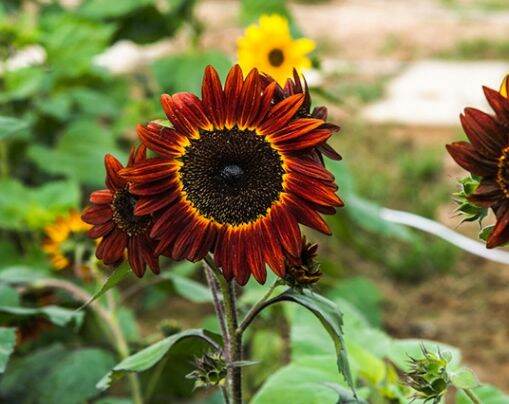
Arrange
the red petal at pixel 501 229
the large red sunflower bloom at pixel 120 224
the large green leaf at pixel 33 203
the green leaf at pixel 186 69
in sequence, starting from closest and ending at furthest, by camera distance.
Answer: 1. the red petal at pixel 501 229
2. the large red sunflower bloom at pixel 120 224
3. the large green leaf at pixel 33 203
4. the green leaf at pixel 186 69

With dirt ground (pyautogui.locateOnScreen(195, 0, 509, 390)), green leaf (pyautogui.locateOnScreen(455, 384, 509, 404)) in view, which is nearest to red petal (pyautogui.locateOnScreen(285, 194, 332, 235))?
green leaf (pyautogui.locateOnScreen(455, 384, 509, 404))

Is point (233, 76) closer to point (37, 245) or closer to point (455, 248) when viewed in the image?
point (37, 245)

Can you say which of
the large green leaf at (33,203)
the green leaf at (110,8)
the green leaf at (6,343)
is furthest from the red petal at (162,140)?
the green leaf at (110,8)

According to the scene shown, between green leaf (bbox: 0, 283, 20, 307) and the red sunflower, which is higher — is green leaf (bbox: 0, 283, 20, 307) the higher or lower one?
the lower one

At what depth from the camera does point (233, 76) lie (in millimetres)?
794

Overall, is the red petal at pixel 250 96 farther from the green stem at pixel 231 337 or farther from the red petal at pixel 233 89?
the green stem at pixel 231 337

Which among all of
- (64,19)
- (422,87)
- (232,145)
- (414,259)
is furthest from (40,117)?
(422,87)

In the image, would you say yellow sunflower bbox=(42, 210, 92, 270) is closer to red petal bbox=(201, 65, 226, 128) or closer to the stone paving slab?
red petal bbox=(201, 65, 226, 128)

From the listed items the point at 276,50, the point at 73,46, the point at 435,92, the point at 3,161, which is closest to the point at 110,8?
the point at 73,46

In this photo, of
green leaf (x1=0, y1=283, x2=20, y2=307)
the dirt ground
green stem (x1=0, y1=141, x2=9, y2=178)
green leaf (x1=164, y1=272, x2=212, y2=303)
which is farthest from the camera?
the dirt ground

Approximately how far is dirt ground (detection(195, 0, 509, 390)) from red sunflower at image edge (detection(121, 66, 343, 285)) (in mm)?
920

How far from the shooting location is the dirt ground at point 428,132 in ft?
7.19

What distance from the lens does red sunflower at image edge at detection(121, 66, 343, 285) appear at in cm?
80

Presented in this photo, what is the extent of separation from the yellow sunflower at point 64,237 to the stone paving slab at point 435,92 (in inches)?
76.5
